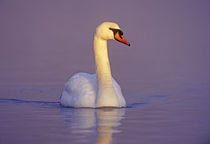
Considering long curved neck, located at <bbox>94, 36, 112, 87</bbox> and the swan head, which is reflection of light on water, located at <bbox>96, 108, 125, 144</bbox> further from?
the swan head

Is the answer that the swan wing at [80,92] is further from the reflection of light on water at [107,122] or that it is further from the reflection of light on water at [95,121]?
the reflection of light on water at [107,122]

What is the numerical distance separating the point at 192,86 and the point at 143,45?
30.0 feet

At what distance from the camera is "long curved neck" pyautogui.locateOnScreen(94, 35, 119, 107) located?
10844mm

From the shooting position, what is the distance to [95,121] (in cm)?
906

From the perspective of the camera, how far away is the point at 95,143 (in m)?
7.21

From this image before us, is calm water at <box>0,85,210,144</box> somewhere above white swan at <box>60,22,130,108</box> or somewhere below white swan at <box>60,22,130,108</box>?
below

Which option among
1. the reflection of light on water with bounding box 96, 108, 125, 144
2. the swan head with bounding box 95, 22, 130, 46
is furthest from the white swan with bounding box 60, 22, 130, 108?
the reflection of light on water with bounding box 96, 108, 125, 144

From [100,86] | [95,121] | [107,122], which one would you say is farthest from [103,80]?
[107,122]

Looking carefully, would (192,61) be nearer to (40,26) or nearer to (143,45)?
(143,45)

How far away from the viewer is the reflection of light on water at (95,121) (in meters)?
7.96

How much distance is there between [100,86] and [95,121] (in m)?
2.08

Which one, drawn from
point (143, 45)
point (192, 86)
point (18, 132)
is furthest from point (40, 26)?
point (18, 132)

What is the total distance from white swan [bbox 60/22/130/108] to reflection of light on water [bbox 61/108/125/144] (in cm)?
25

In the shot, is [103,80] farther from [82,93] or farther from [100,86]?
[82,93]
